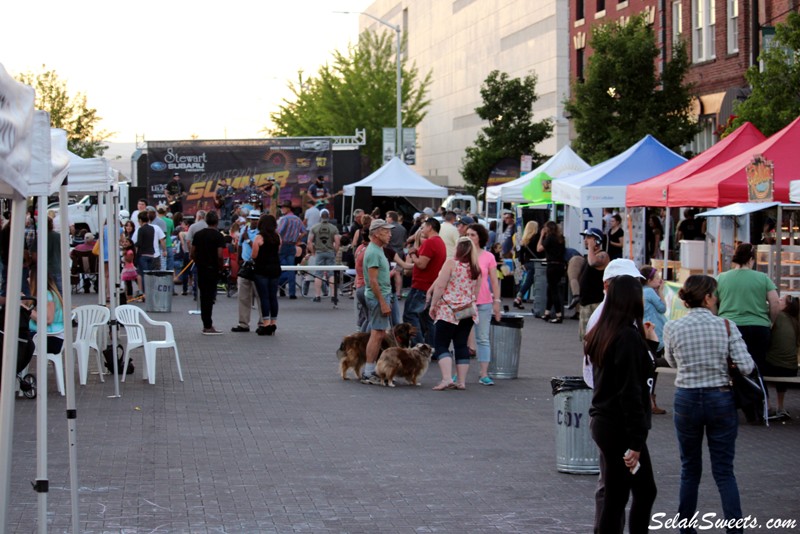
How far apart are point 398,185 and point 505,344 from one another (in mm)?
20250

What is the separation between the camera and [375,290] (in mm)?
13836

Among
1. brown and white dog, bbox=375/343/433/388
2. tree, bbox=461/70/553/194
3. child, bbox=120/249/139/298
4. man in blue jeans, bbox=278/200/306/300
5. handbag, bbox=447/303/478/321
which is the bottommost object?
brown and white dog, bbox=375/343/433/388

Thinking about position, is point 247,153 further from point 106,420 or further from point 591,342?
point 591,342

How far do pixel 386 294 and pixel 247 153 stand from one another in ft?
85.9

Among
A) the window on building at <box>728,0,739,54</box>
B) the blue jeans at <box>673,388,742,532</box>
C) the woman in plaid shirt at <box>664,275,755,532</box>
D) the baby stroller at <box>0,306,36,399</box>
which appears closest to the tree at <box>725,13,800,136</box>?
the window on building at <box>728,0,739,54</box>

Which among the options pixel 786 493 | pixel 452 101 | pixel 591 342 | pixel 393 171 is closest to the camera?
pixel 591 342

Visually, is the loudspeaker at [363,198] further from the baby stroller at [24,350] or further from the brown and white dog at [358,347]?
the baby stroller at [24,350]

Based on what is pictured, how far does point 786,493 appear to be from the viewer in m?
8.56

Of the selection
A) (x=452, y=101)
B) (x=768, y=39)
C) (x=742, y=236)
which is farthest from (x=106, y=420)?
(x=452, y=101)

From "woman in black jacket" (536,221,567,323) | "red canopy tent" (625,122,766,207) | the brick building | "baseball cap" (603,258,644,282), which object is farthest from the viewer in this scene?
the brick building

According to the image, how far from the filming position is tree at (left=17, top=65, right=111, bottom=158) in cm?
6241

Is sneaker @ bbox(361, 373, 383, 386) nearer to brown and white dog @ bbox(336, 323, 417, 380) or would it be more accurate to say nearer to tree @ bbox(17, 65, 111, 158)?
brown and white dog @ bbox(336, 323, 417, 380)

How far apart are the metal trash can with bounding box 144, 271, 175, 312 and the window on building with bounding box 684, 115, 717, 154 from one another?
19.5m

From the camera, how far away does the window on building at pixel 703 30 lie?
123ft
